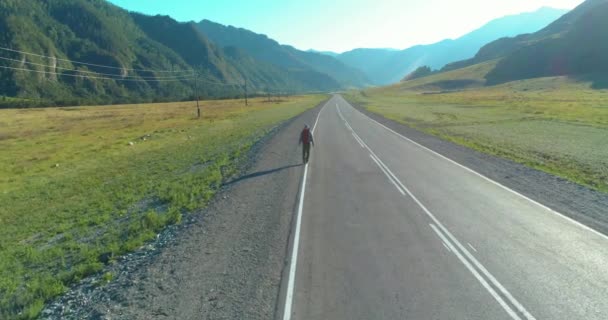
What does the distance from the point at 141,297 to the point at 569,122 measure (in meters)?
45.0

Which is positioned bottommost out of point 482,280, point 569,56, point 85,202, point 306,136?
point 85,202

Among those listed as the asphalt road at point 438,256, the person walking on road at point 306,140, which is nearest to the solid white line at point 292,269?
the asphalt road at point 438,256

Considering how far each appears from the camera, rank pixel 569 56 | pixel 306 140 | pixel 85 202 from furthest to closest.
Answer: pixel 569 56 → pixel 306 140 → pixel 85 202

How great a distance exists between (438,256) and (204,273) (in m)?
5.07

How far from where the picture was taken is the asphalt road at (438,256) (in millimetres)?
6258

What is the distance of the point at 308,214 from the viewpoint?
11016 millimetres

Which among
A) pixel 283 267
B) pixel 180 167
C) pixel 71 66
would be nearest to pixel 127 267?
pixel 283 267

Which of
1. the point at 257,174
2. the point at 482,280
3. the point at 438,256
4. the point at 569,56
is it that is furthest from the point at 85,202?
the point at 569,56

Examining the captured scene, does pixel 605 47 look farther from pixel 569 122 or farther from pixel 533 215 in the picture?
pixel 533 215

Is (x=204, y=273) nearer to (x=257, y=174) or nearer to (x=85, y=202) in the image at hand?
(x=257, y=174)

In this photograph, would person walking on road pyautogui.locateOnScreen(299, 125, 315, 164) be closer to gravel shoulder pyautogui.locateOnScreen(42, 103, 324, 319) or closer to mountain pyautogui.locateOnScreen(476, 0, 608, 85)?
gravel shoulder pyautogui.locateOnScreen(42, 103, 324, 319)

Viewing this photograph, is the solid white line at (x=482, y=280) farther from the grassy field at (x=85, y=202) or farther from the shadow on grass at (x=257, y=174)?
the shadow on grass at (x=257, y=174)

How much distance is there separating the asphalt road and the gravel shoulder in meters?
0.54

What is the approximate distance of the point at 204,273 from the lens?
7.57 m
